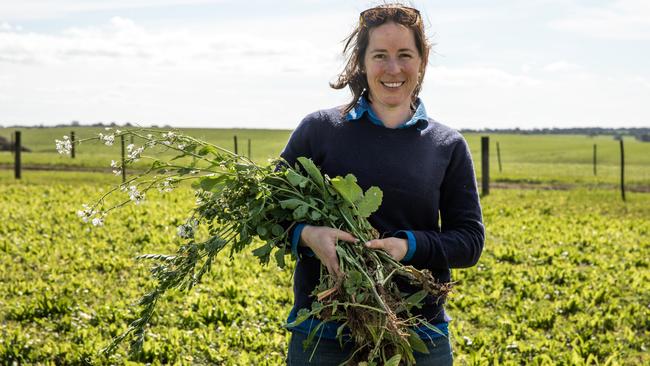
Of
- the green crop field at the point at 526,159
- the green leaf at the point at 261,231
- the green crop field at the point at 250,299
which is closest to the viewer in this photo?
the green leaf at the point at 261,231

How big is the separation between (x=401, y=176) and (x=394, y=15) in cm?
62

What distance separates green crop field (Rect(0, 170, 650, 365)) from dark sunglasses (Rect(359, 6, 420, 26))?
3.90 metres

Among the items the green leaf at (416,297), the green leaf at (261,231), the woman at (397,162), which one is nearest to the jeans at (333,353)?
the woman at (397,162)

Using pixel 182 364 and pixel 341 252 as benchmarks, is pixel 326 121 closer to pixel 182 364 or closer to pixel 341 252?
pixel 341 252

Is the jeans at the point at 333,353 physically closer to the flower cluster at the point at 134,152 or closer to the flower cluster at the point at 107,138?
the flower cluster at the point at 134,152

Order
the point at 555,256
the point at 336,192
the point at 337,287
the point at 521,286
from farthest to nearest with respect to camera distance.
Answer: the point at 555,256 → the point at 521,286 → the point at 336,192 → the point at 337,287

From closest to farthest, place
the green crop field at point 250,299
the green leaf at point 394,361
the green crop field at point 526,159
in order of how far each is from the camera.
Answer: the green leaf at point 394,361
the green crop field at point 250,299
the green crop field at point 526,159

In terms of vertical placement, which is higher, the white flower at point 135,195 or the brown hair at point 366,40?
the brown hair at point 366,40

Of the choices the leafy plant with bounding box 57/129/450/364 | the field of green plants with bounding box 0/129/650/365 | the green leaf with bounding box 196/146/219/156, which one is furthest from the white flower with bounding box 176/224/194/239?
the field of green plants with bounding box 0/129/650/365

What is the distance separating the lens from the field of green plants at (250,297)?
636cm

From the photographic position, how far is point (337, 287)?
238 centimetres

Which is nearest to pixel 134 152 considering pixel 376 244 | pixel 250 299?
pixel 376 244

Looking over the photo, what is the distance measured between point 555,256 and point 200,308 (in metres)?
5.22

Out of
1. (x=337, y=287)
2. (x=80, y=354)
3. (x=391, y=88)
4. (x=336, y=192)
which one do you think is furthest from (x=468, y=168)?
(x=80, y=354)
